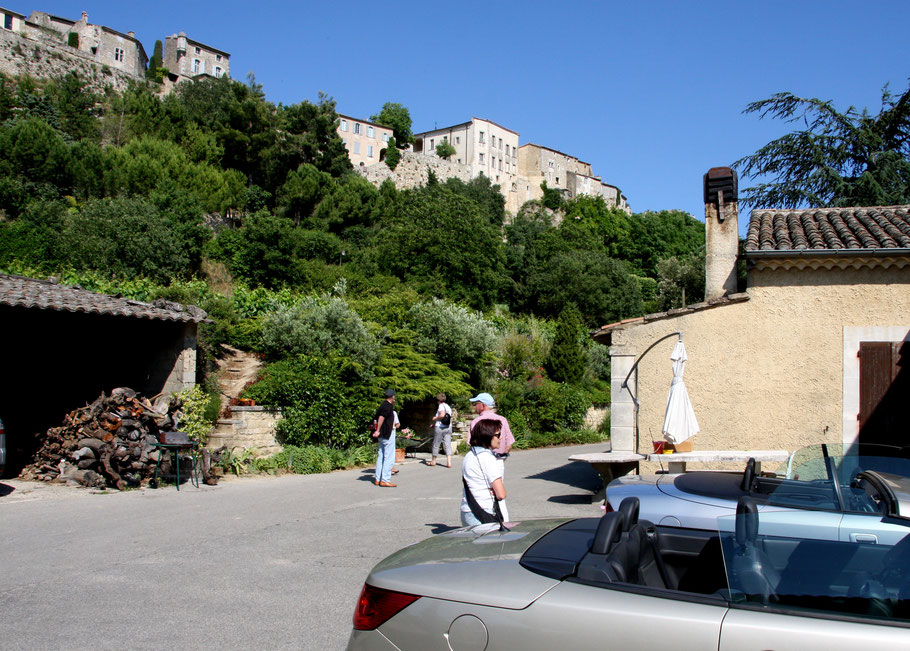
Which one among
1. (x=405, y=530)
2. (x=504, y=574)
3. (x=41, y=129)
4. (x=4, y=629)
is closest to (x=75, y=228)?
(x=41, y=129)

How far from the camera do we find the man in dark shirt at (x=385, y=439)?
40.4 feet

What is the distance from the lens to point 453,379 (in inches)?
761

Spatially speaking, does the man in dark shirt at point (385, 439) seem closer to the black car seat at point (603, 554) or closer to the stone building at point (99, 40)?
the black car seat at point (603, 554)

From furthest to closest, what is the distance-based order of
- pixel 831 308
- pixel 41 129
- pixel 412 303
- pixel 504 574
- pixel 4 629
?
1. pixel 41 129
2. pixel 412 303
3. pixel 831 308
4. pixel 4 629
5. pixel 504 574

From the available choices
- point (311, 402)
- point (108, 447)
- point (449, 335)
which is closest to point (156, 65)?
point (449, 335)

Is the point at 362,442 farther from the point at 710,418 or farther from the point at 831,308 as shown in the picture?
the point at 831,308

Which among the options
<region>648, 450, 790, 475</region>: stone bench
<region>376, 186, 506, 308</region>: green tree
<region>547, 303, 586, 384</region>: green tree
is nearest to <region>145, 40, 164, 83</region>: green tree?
<region>376, 186, 506, 308</region>: green tree

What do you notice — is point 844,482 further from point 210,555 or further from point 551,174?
point 551,174

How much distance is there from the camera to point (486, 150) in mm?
91125

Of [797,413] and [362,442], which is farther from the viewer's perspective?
[362,442]

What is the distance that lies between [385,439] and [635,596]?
9.92m

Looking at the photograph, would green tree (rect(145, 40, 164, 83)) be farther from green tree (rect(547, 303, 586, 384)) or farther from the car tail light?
the car tail light

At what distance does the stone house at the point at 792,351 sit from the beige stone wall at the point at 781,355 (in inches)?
0.6

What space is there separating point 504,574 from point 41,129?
1602 inches
